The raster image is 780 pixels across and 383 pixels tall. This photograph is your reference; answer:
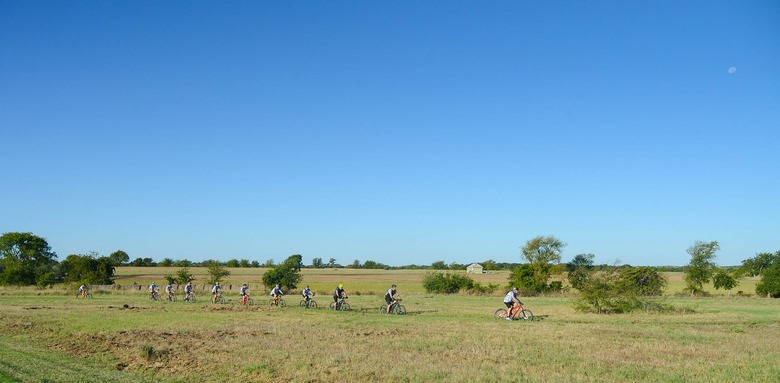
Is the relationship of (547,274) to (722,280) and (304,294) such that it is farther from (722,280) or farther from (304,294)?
(304,294)

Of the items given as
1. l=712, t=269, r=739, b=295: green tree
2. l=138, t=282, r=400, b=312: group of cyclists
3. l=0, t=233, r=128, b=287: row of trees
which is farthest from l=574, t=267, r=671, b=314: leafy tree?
l=0, t=233, r=128, b=287: row of trees

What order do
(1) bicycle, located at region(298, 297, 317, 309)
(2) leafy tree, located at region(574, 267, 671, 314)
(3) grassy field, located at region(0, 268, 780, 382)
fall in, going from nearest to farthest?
(3) grassy field, located at region(0, 268, 780, 382) < (2) leafy tree, located at region(574, 267, 671, 314) < (1) bicycle, located at region(298, 297, 317, 309)

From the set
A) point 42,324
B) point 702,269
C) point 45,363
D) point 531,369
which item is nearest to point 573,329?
point 531,369

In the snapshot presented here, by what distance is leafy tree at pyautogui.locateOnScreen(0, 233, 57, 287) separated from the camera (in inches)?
3396

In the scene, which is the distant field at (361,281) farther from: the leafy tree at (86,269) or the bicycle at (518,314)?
the bicycle at (518,314)

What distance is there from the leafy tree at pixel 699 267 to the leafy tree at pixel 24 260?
80226 mm

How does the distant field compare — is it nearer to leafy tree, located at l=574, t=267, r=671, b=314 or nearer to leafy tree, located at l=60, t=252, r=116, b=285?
leafy tree, located at l=60, t=252, r=116, b=285

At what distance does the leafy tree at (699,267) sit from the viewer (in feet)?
220

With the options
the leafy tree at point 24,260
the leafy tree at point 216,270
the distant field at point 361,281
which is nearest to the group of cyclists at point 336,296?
the leafy tree at point 216,270

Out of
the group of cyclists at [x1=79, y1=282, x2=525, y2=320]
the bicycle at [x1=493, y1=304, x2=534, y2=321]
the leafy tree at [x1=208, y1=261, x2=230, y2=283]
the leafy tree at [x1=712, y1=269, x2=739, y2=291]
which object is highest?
the leafy tree at [x1=208, y1=261, x2=230, y2=283]

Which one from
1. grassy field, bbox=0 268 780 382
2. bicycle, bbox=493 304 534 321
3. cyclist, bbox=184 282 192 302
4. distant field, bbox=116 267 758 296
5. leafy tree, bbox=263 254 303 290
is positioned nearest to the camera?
grassy field, bbox=0 268 780 382

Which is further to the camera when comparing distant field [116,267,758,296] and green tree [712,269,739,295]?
distant field [116,267,758,296]

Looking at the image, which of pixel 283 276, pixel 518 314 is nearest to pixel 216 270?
pixel 283 276

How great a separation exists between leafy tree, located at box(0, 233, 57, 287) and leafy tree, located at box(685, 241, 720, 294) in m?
80.2
